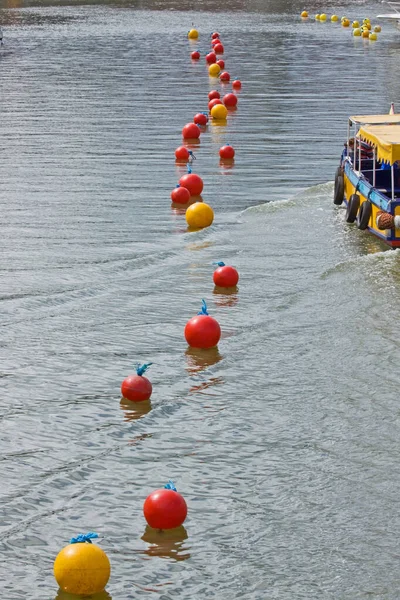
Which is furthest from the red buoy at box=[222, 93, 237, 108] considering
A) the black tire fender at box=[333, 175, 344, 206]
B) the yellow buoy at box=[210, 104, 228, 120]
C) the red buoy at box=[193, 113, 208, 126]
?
the black tire fender at box=[333, 175, 344, 206]

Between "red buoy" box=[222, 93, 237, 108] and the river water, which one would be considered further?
"red buoy" box=[222, 93, 237, 108]

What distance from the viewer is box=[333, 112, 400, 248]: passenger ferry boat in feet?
66.0

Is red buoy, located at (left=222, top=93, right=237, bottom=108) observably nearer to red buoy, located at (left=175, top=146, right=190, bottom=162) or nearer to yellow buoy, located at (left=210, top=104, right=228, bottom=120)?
yellow buoy, located at (left=210, top=104, right=228, bottom=120)

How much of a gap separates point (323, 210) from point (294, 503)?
1274cm

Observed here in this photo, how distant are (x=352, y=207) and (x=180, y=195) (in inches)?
153

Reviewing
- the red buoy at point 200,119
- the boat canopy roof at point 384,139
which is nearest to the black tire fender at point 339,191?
the boat canopy roof at point 384,139

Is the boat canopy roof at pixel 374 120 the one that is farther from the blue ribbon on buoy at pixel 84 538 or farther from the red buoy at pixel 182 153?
the blue ribbon on buoy at pixel 84 538

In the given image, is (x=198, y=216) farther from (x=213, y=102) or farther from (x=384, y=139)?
(x=213, y=102)

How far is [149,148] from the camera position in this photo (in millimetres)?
30047

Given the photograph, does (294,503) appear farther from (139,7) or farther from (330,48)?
(139,7)

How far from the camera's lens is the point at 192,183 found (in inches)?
969

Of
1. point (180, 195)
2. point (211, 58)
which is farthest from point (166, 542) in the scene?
point (211, 58)

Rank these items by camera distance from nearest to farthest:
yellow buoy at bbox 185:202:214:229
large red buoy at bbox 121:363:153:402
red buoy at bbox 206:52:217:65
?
large red buoy at bbox 121:363:153:402 < yellow buoy at bbox 185:202:214:229 < red buoy at bbox 206:52:217:65

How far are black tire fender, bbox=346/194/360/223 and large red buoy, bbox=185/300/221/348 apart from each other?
22.6 ft
